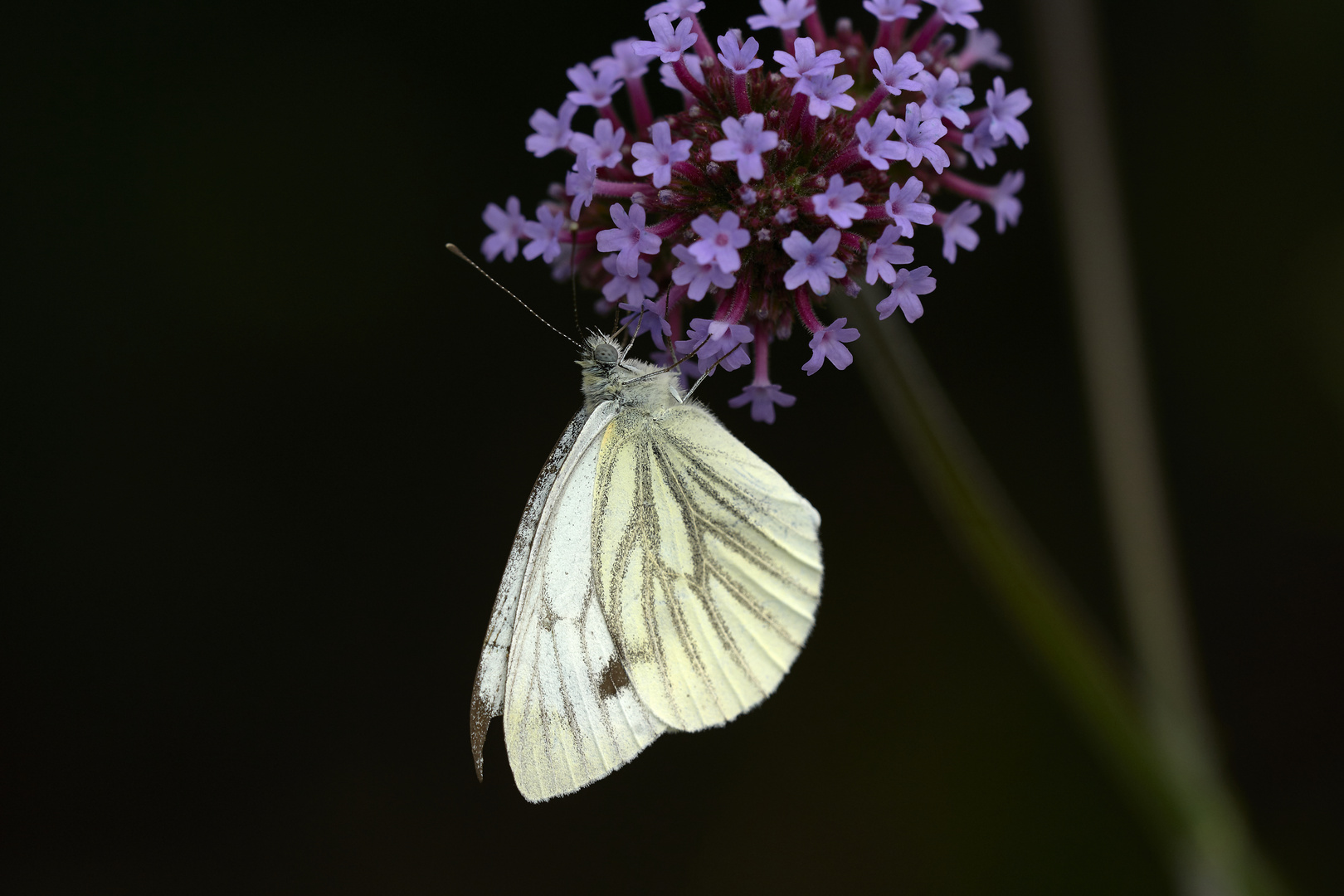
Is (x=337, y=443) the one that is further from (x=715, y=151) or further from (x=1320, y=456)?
(x=1320, y=456)

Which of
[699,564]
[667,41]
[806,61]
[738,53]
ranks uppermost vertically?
[667,41]

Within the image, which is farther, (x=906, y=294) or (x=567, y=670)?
(x=567, y=670)

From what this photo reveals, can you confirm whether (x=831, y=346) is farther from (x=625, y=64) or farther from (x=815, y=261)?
(x=625, y=64)

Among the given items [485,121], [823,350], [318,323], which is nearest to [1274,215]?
[823,350]

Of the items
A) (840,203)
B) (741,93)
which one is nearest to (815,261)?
(840,203)

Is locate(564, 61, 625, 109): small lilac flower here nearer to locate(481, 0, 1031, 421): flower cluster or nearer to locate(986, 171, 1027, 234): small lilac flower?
locate(481, 0, 1031, 421): flower cluster

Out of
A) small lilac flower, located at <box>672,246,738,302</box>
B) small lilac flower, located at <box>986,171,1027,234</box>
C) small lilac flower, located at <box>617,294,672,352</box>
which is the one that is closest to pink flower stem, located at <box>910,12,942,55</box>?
small lilac flower, located at <box>986,171,1027,234</box>
